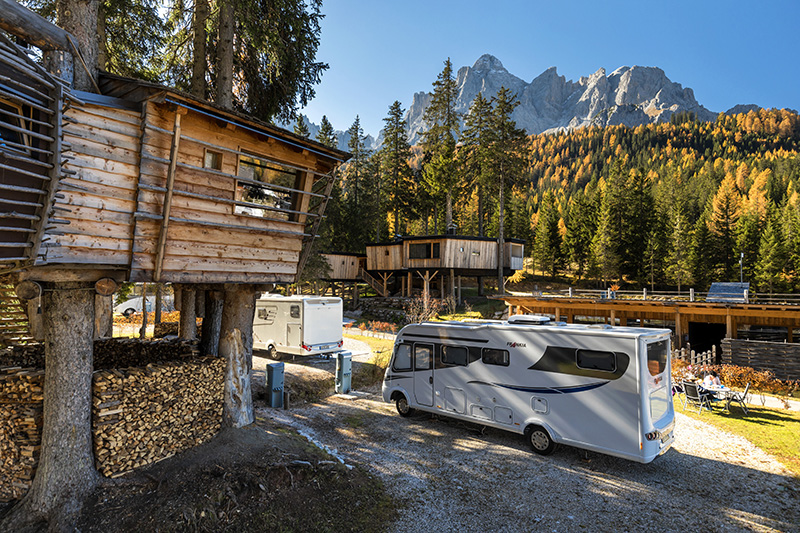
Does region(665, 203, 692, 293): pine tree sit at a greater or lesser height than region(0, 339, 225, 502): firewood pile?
greater

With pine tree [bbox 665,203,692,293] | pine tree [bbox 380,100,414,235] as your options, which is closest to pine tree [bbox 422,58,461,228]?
pine tree [bbox 380,100,414,235]

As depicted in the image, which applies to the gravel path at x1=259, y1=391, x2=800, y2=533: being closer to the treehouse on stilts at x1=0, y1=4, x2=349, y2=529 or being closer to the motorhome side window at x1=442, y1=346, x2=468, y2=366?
the motorhome side window at x1=442, y1=346, x2=468, y2=366

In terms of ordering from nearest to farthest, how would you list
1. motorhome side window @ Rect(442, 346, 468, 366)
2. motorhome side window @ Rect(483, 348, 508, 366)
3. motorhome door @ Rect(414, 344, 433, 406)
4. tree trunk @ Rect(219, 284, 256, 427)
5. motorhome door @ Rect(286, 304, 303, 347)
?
tree trunk @ Rect(219, 284, 256, 427) < motorhome side window @ Rect(483, 348, 508, 366) < motorhome side window @ Rect(442, 346, 468, 366) < motorhome door @ Rect(414, 344, 433, 406) < motorhome door @ Rect(286, 304, 303, 347)

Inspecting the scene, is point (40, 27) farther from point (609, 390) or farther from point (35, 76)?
point (609, 390)

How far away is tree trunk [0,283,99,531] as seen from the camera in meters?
5.87

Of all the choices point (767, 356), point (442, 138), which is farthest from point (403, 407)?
point (442, 138)

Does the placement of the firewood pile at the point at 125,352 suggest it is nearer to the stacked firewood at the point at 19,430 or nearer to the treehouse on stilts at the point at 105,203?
the treehouse on stilts at the point at 105,203

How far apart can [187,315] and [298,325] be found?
5.27m

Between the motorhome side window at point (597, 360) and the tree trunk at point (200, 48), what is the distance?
12171 mm

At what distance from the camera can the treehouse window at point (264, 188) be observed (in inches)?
318

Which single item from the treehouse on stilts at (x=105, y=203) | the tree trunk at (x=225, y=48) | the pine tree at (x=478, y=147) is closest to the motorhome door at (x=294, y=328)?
the treehouse on stilts at (x=105, y=203)

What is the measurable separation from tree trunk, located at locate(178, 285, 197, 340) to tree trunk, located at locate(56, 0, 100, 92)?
6929mm

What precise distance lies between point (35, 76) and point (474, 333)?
942cm

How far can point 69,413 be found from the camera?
6191 millimetres
